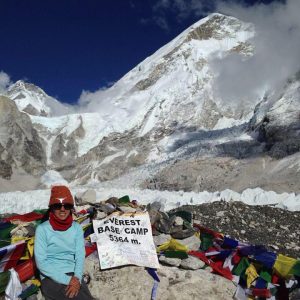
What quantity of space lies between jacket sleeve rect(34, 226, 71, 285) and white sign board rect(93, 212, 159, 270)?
1.27 metres

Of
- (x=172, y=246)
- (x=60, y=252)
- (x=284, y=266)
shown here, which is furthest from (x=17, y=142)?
(x=60, y=252)

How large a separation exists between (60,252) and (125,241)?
141 cm

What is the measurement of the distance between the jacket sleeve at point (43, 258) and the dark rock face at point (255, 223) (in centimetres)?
630

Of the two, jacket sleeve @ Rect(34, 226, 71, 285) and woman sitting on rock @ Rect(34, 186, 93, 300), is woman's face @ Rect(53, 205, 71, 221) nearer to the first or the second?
woman sitting on rock @ Rect(34, 186, 93, 300)

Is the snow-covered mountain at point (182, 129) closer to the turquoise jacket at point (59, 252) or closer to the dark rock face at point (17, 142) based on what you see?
the dark rock face at point (17, 142)

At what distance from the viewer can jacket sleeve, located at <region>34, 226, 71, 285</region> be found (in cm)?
455

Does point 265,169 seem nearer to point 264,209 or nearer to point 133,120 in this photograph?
point 264,209

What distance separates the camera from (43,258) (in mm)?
4562

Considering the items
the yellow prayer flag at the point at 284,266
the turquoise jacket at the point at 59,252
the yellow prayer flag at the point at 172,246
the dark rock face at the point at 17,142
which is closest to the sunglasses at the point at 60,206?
the turquoise jacket at the point at 59,252

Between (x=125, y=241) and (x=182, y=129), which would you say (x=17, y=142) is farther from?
(x=125, y=241)

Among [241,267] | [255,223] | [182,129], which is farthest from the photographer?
[182,129]

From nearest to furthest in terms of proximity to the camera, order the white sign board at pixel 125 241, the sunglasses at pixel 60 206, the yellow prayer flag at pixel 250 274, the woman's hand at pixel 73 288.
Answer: the woman's hand at pixel 73 288, the sunglasses at pixel 60 206, the white sign board at pixel 125 241, the yellow prayer flag at pixel 250 274

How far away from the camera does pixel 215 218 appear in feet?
41.4

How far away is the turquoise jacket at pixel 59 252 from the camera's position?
15.0 feet
